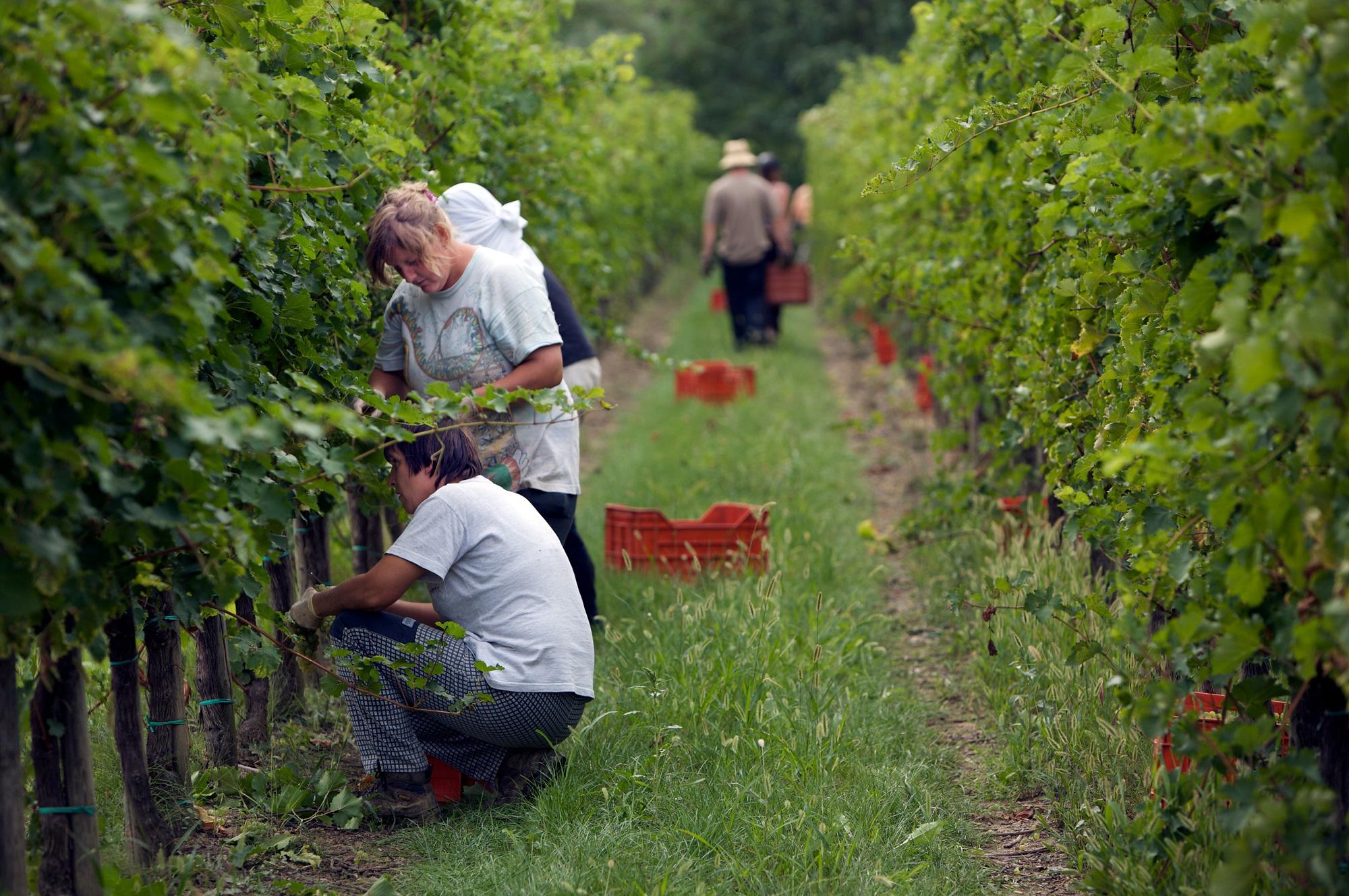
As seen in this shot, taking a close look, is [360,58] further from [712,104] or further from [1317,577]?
[712,104]

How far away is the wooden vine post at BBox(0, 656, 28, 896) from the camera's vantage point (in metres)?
2.58

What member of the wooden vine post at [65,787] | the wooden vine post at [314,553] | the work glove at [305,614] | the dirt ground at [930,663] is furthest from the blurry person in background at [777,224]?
the wooden vine post at [65,787]

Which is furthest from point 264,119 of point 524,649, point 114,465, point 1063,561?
point 1063,561

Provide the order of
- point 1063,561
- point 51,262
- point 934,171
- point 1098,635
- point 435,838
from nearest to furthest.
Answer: point 51,262 → point 435,838 → point 1098,635 → point 1063,561 → point 934,171

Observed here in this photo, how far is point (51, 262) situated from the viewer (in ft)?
6.78

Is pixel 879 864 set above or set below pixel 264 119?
below

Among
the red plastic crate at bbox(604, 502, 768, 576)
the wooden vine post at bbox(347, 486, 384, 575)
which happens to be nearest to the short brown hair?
the wooden vine post at bbox(347, 486, 384, 575)

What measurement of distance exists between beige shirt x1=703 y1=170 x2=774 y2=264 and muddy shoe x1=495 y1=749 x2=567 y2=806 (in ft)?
28.7

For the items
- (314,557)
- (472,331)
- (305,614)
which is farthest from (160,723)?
(472,331)

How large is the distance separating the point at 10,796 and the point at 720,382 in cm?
765

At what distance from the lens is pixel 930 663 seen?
511cm

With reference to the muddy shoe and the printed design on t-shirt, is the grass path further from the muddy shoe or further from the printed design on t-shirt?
the printed design on t-shirt

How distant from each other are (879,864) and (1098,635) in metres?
1.39

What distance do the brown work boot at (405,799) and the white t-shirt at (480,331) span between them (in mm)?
926
